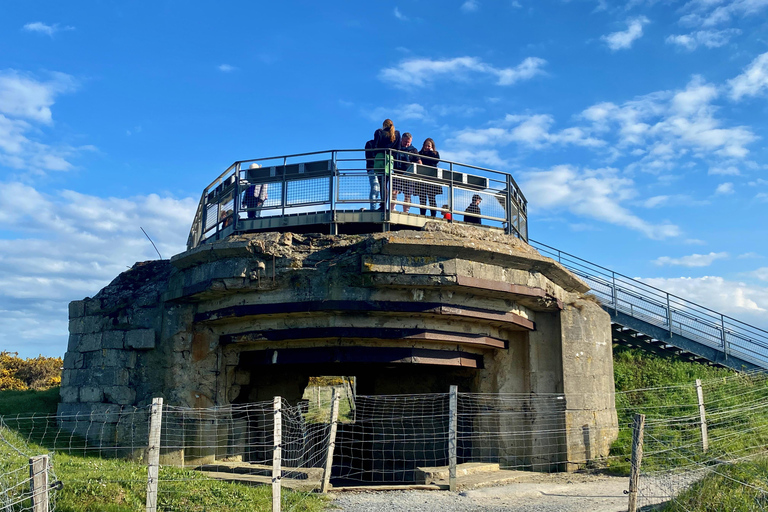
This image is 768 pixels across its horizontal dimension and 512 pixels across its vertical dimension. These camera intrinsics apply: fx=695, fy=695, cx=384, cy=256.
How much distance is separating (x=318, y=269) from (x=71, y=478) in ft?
15.8

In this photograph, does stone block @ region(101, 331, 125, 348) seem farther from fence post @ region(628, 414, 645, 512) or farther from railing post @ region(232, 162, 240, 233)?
fence post @ region(628, 414, 645, 512)

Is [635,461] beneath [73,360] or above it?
beneath

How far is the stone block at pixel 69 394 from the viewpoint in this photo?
13.5 metres

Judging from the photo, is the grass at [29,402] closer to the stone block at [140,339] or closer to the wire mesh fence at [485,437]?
the wire mesh fence at [485,437]

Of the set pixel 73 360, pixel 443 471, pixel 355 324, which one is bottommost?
pixel 443 471

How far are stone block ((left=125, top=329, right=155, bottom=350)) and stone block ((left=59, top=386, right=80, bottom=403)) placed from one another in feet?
5.11

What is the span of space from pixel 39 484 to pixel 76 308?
8623 millimetres

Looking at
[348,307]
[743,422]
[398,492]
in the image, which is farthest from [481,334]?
[743,422]

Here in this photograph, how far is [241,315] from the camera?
12.1m

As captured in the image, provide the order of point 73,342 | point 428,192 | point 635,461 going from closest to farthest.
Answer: point 635,461 → point 428,192 → point 73,342

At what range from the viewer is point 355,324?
39.2ft

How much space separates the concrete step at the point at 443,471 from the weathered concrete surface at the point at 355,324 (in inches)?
51.6

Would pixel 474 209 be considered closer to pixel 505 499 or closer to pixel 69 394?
pixel 505 499

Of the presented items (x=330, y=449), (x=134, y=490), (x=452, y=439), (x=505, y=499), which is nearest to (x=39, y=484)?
(x=134, y=490)
